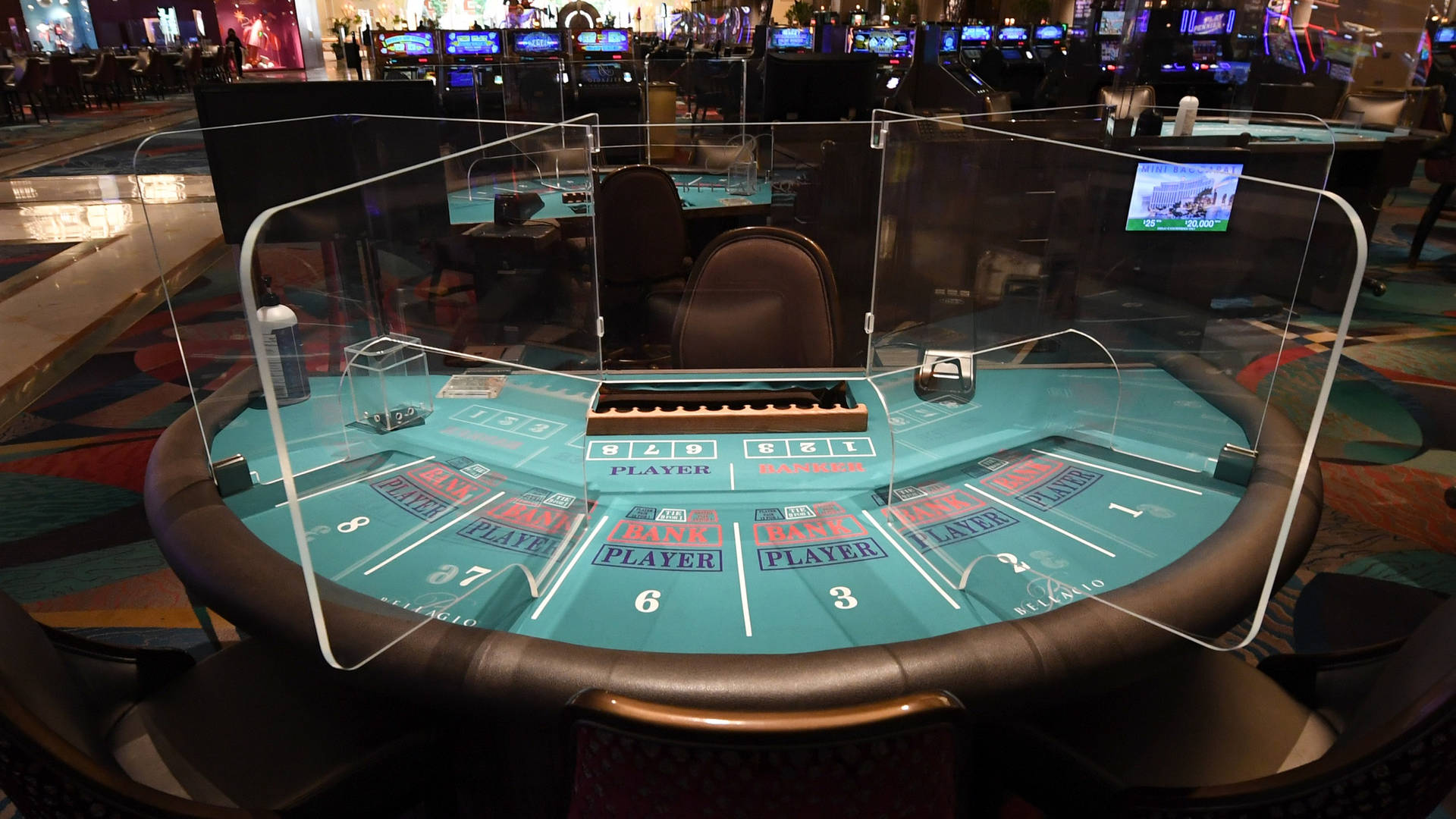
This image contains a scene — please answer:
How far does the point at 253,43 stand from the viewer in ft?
71.2

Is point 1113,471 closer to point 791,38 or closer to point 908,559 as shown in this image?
point 908,559

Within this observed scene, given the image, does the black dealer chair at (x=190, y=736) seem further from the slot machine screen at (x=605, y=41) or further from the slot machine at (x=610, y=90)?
the slot machine screen at (x=605, y=41)

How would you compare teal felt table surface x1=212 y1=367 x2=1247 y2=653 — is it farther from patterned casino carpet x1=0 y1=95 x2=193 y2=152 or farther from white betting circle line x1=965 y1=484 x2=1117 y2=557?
patterned casino carpet x1=0 y1=95 x2=193 y2=152

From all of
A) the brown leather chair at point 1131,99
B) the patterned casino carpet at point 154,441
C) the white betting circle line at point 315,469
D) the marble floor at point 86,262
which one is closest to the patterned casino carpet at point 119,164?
the marble floor at point 86,262

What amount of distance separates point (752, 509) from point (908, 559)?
0.95ft

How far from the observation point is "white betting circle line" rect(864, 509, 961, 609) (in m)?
1.18

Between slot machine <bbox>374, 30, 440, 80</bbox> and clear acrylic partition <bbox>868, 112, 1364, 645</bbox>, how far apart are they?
7786mm

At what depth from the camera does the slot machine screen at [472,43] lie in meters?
8.21

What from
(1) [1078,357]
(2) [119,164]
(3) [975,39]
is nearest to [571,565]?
(1) [1078,357]

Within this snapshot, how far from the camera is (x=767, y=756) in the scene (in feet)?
2.35

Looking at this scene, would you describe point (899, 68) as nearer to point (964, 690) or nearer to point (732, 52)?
point (732, 52)

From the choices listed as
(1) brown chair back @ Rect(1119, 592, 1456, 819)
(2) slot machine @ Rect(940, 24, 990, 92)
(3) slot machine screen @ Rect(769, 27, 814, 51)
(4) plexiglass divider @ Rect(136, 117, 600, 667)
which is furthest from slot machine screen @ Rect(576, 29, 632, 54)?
(1) brown chair back @ Rect(1119, 592, 1456, 819)

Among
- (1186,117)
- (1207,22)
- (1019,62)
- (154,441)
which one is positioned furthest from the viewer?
(1019,62)

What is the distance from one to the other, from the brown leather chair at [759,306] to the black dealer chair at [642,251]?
3.08 ft
